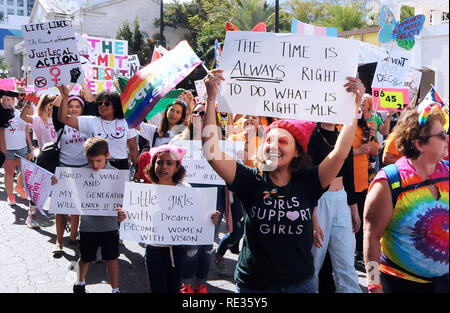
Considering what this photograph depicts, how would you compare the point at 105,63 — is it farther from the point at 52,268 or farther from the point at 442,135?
the point at 442,135

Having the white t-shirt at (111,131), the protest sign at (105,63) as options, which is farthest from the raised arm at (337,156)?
the protest sign at (105,63)

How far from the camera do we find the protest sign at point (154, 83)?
4195mm

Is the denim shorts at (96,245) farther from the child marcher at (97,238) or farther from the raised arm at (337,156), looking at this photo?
the raised arm at (337,156)

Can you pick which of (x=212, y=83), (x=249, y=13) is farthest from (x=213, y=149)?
(x=249, y=13)

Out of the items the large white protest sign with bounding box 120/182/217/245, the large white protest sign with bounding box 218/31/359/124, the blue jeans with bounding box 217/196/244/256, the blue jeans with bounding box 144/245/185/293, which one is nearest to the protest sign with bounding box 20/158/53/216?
the large white protest sign with bounding box 120/182/217/245

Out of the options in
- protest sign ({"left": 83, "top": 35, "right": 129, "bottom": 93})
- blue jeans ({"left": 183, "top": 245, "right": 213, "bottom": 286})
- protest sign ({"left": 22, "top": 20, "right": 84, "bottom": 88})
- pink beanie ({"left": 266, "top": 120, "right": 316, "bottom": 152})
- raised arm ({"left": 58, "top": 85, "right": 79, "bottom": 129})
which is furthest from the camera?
protest sign ({"left": 83, "top": 35, "right": 129, "bottom": 93})

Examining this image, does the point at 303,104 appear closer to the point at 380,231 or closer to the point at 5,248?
the point at 380,231

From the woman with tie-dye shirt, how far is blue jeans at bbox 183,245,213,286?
1742 millimetres

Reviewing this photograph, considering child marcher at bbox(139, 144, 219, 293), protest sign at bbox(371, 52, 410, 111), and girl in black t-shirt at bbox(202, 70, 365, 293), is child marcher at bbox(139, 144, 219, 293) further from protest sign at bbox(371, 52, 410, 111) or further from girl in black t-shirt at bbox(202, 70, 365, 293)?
protest sign at bbox(371, 52, 410, 111)

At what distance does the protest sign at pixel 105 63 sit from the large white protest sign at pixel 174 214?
5.41 m

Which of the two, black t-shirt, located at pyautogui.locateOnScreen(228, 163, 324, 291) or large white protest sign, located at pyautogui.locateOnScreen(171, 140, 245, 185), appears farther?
large white protest sign, located at pyautogui.locateOnScreen(171, 140, 245, 185)

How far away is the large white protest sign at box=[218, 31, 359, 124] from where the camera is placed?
117 inches

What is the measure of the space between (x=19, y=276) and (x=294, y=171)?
3377mm

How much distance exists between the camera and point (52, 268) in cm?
516
